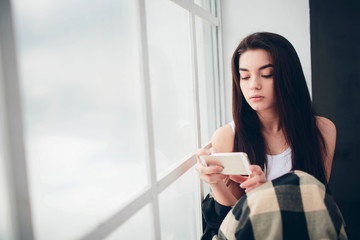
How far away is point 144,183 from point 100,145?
289 mm

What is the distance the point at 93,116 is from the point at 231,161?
0.48 metres

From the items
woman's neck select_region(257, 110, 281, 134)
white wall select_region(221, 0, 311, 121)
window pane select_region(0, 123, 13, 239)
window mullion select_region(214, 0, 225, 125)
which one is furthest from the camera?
window mullion select_region(214, 0, 225, 125)

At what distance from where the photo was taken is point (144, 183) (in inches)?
33.9

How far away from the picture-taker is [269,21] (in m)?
1.82

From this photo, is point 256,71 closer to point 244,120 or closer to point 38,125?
point 244,120

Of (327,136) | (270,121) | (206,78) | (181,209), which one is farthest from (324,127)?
(181,209)

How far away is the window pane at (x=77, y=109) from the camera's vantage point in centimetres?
48

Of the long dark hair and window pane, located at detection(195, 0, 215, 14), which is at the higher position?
window pane, located at detection(195, 0, 215, 14)

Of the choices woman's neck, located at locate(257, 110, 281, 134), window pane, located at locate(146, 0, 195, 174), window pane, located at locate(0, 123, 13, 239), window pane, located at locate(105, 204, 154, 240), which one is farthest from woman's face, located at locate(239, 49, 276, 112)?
window pane, located at locate(0, 123, 13, 239)

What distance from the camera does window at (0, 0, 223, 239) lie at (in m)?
0.47

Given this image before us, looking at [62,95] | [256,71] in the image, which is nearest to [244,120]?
[256,71]

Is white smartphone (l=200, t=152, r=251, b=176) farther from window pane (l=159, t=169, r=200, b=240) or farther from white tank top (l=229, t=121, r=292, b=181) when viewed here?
white tank top (l=229, t=121, r=292, b=181)

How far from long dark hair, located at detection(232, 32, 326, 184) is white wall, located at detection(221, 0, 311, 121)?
0.75 m

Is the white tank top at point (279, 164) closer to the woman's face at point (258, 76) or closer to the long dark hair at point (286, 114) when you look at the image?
the long dark hair at point (286, 114)
